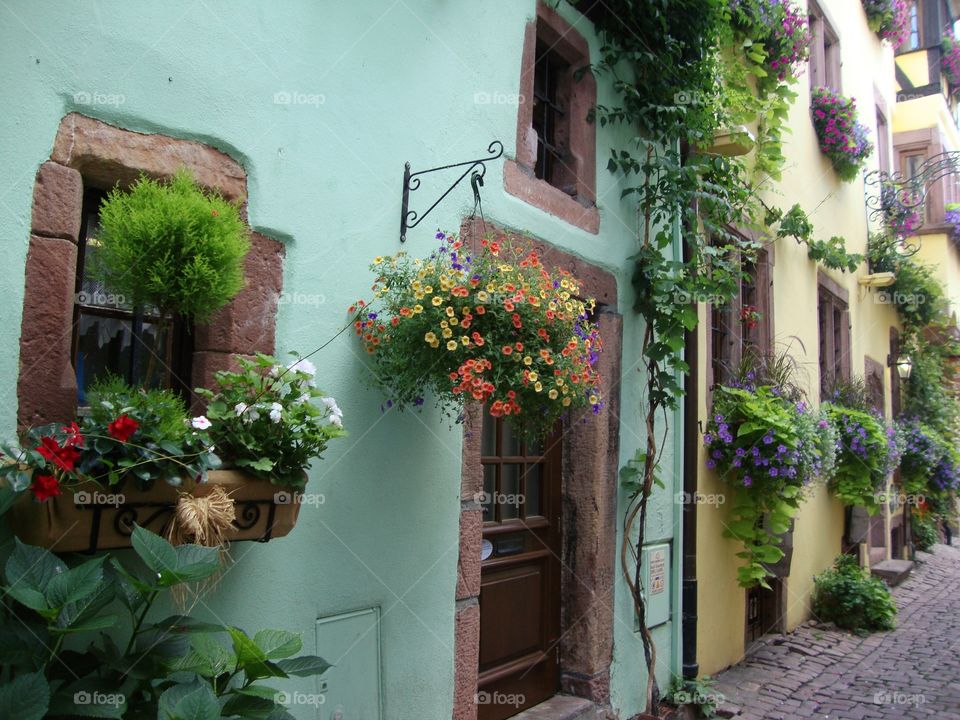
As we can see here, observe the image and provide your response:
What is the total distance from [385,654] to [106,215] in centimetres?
189

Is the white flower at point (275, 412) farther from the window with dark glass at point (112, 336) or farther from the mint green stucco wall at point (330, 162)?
the mint green stucco wall at point (330, 162)

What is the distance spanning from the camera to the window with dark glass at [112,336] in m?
2.36

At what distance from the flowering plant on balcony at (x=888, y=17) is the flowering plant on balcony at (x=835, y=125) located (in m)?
2.88

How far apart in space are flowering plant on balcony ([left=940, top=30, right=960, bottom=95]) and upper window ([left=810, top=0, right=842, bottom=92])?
792 centimetres

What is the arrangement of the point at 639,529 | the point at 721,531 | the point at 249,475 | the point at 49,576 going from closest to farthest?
the point at 49,576 < the point at 249,475 < the point at 639,529 < the point at 721,531

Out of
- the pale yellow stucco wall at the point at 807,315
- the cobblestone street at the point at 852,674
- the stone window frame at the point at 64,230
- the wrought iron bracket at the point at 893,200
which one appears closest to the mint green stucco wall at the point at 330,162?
the stone window frame at the point at 64,230

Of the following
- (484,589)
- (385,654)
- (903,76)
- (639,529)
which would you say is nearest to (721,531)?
(639,529)

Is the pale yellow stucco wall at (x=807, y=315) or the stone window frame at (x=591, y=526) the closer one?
the stone window frame at (x=591, y=526)

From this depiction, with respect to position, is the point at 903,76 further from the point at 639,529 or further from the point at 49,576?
the point at 49,576

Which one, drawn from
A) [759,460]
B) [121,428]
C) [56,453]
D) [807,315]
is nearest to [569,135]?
[759,460]

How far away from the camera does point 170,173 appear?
2.44 meters

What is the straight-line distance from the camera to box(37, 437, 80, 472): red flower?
1816 millimetres

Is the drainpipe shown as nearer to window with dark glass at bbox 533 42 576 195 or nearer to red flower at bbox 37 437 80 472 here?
window with dark glass at bbox 533 42 576 195

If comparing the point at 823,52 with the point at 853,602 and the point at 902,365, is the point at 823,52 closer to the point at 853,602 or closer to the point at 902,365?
the point at 902,365
